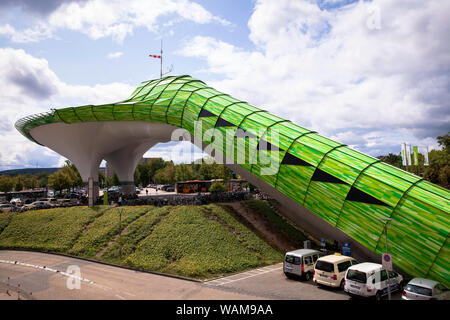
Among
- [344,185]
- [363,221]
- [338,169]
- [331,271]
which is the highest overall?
[338,169]

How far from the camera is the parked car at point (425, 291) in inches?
530

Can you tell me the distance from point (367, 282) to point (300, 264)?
4.33 metres

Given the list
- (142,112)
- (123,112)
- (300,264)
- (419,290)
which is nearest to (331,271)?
(300,264)

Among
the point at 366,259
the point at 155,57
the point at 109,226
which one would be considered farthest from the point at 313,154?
the point at 155,57

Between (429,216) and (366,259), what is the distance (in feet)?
16.6

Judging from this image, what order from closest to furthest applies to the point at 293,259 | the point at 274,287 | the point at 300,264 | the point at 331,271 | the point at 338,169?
the point at 331,271, the point at 274,287, the point at 300,264, the point at 293,259, the point at 338,169

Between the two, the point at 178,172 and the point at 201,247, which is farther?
the point at 178,172

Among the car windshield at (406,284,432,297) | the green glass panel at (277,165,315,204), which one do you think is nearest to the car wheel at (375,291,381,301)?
the car windshield at (406,284,432,297)

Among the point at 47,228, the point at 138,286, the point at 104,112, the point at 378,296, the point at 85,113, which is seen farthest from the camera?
the point at 85,113

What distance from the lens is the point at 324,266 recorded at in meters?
17.2

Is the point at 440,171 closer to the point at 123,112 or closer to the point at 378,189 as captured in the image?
the point at 378,189

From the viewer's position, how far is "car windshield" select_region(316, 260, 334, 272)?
1688cm

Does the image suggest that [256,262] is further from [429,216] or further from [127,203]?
[127,203]

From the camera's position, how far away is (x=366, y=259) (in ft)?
66.4
